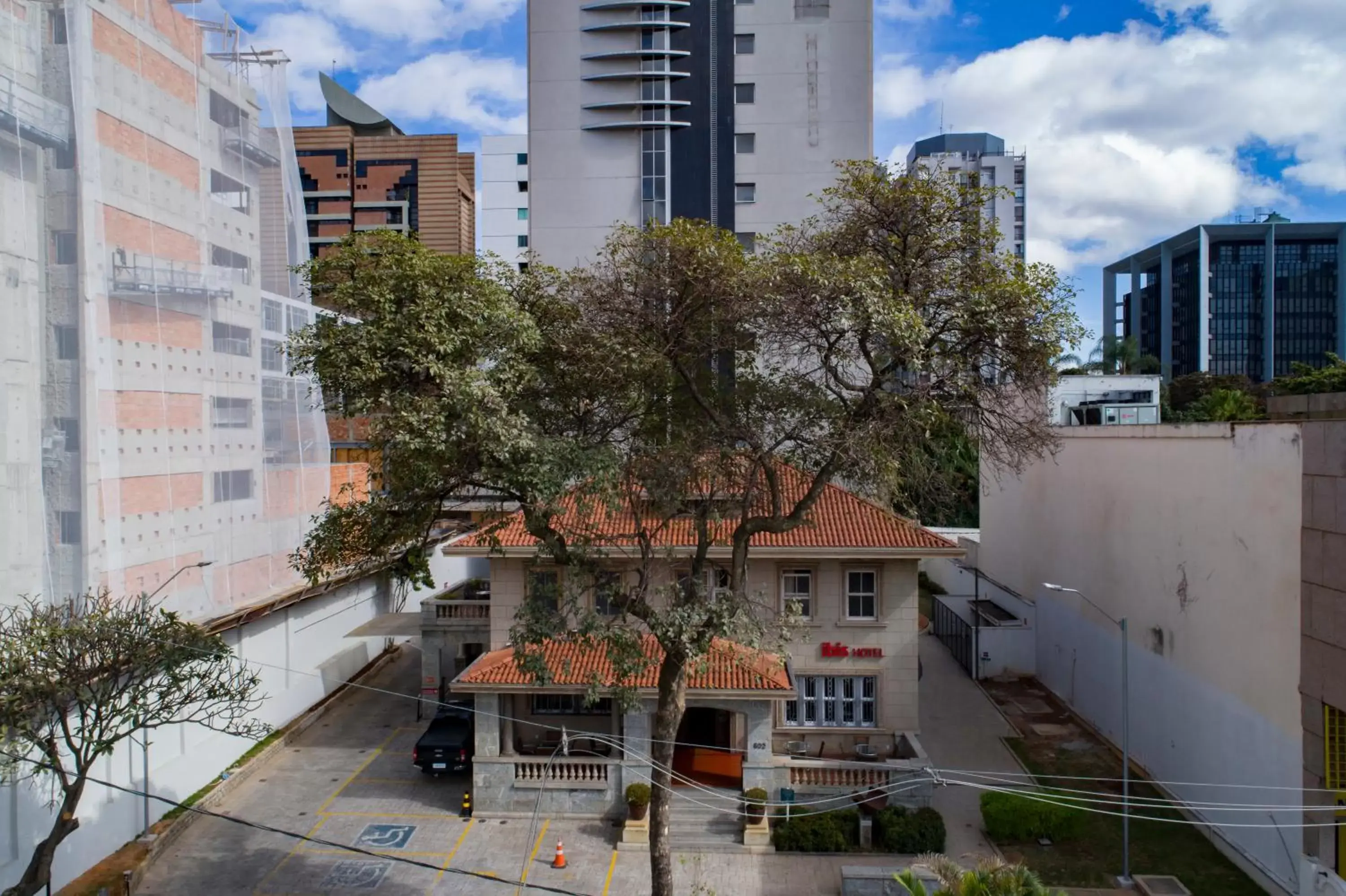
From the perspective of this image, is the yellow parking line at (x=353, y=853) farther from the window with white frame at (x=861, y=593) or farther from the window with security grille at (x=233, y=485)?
the window with white frame at (x=861, y=593)

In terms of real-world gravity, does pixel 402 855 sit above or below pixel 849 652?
below

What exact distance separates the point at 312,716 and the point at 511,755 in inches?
370

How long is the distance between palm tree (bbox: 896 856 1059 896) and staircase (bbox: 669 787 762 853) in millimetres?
7088

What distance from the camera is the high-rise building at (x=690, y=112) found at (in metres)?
45.2

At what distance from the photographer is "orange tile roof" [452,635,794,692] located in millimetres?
19281

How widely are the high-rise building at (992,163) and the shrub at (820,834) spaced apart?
94.5 meters

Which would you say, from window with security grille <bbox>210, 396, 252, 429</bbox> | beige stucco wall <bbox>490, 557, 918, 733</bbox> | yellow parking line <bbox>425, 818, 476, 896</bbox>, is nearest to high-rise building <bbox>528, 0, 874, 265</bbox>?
window with security grille <bbox>210, 396, 252, 429</bbox>

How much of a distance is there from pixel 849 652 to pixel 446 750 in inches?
394

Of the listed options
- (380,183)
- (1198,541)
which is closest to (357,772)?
(1198,541)

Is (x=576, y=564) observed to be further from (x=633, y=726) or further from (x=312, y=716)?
(x=312, y=716)

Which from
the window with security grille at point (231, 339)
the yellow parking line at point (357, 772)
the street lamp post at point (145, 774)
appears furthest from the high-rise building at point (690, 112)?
the street lamp post at point (145, 774)

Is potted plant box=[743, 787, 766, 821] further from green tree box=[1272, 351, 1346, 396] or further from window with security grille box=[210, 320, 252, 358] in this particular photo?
green tree box=[1272, 351, 1346, 396]

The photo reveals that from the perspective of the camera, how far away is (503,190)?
71.8 m

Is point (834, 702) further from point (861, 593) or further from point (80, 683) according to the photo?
point (80, 683)
